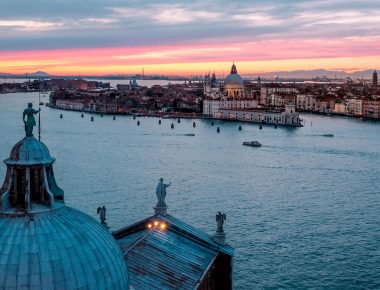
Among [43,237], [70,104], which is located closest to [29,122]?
[43,237]

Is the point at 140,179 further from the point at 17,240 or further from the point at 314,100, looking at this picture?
the point at 314,100

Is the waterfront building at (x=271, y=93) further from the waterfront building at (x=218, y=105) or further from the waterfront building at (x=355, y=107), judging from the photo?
the waterfront building at (x=218, y=105)

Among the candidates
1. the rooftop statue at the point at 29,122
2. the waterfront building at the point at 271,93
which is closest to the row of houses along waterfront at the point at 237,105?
the waterfront building at the point at 271,93

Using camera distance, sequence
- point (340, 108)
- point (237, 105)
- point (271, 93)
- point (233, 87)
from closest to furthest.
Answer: point (237, 105)
point (340, 108)
point (233, 87)
point (271, 93)

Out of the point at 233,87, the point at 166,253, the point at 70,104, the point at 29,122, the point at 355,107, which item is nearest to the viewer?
the point at 29,122

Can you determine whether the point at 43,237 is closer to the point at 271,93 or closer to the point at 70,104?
the point at 70,104

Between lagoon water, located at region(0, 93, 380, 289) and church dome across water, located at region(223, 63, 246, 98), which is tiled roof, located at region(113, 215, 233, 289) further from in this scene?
church dome across water, located at region(223, 63, 246, 98)

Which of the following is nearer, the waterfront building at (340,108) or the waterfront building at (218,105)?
the waterfront building at (218,105)

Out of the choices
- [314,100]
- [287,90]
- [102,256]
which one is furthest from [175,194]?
[287,90]
